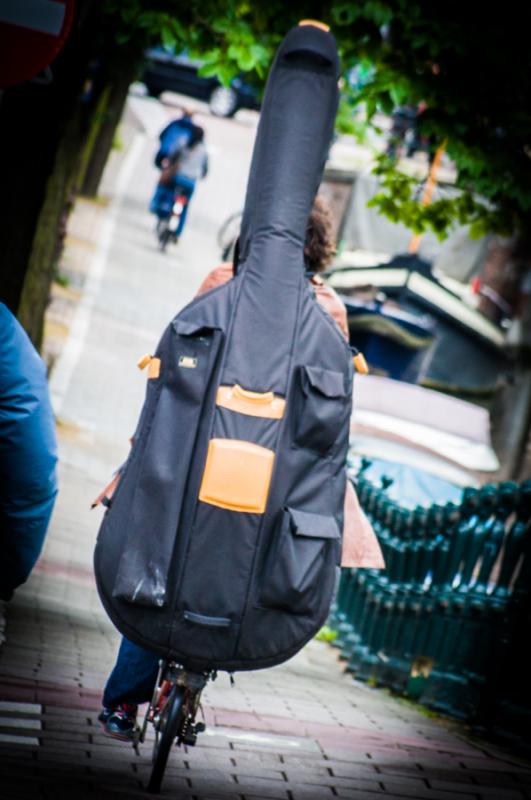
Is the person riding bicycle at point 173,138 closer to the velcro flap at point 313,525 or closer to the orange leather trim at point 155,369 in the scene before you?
the orange leather trim at point 155,369

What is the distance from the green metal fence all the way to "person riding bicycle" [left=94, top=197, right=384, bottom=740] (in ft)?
6.79

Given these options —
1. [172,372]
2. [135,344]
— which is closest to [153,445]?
[172,372]

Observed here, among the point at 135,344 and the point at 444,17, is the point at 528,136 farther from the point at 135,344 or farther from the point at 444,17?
the point at 135,344

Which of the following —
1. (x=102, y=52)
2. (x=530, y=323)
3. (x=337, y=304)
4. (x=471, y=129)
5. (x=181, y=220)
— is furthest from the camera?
(x=181, y=220)

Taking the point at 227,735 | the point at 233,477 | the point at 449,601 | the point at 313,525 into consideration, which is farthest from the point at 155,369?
the point at 449,601

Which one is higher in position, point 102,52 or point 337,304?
point 102,52

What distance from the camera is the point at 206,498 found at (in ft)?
12.6

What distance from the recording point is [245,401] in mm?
3904

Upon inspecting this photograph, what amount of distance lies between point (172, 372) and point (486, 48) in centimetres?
600

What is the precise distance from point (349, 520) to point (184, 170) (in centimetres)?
1925

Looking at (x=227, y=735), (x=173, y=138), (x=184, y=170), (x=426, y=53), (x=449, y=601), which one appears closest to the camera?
(x=227, y=735)

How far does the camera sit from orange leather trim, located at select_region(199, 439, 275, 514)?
3.85 metres

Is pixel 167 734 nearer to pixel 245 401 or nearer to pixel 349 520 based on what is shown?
pixel 349 520

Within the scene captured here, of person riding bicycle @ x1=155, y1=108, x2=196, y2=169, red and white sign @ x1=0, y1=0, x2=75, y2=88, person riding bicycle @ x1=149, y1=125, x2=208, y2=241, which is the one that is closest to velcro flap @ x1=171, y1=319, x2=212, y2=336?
red and white sign @ x1=0, y1=0, x2=75, y2=88
